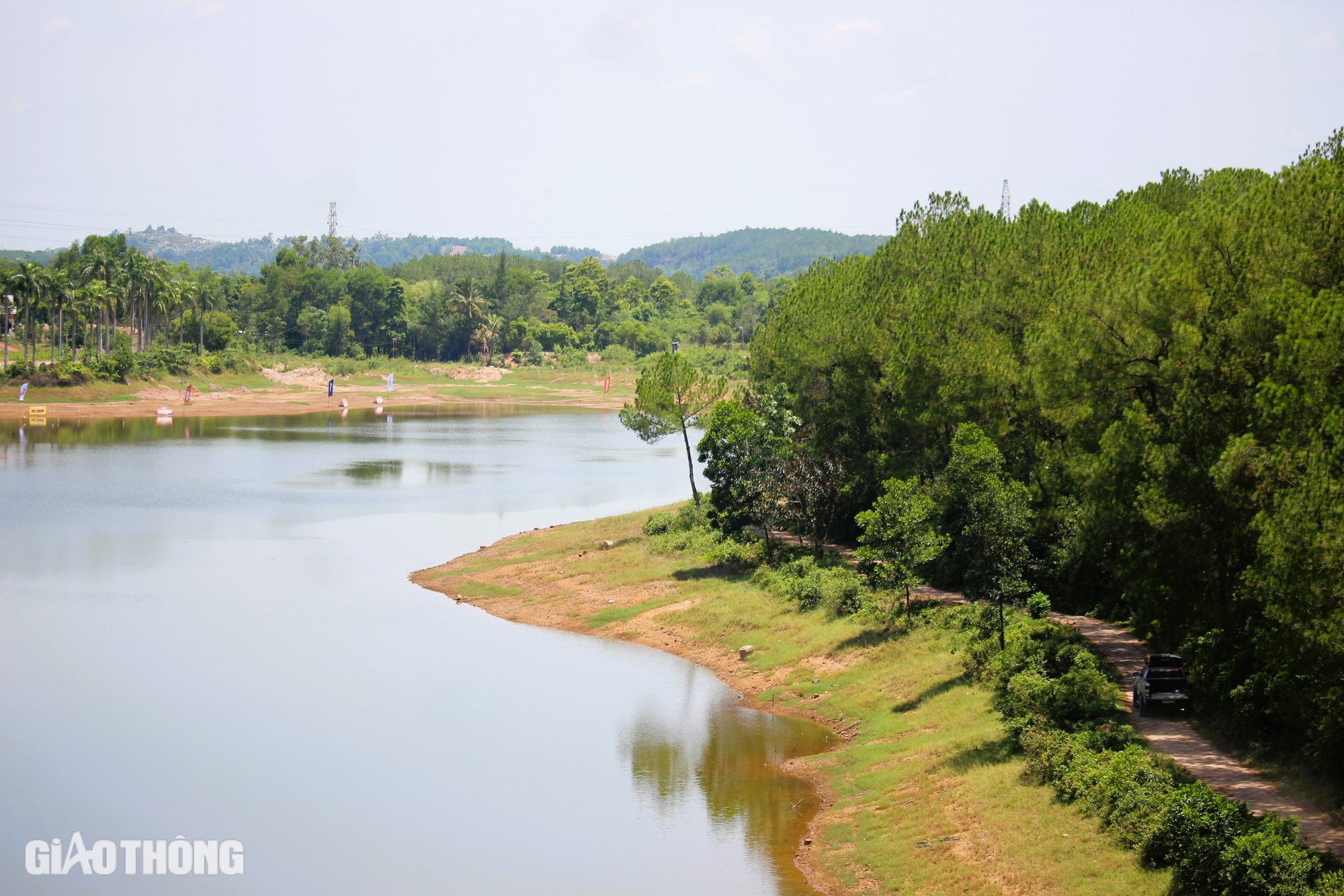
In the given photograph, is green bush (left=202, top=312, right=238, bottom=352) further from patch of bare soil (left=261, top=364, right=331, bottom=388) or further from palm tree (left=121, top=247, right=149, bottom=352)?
palm tree (left=121, top=247, right=149, bottom=352)

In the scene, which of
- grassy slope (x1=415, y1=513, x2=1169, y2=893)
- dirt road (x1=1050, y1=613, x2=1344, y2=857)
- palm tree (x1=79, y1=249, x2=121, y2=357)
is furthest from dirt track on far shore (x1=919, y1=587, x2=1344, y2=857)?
palm tree (x1=79, y1=249, x2=121, y2=357)

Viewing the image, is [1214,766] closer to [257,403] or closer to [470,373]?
[257,403]

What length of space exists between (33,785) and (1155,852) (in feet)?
87.9

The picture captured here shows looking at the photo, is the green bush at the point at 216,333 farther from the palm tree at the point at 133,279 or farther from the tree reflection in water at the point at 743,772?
the tree reflection in water at the point at 743,772

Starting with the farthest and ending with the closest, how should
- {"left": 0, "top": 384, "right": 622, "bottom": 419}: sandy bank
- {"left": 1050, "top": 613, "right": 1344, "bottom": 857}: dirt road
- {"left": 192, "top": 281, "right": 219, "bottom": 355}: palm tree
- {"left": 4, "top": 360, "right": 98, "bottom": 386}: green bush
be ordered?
{"left": 192, "top": 281, "right": 219, "bottom": 355}: palm tree → {"left": 4, "top": 360, "right": 98, "bottom": 386}: green bush → {"left": 0, "top": 384, "right": 622, "bottom": 419}: sandy bank → {"left": 1050, "top": 613, "right": 1344, "bottom": 857}: dirt road

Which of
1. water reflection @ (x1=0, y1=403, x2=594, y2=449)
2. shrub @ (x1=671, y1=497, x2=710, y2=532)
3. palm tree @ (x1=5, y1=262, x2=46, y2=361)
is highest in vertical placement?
palm tree @ (x1=5, y1=262, x2=46, y2=361)

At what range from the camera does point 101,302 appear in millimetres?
137750

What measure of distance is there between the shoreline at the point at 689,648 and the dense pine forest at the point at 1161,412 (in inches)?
271

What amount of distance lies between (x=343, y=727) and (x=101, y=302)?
121090 mm

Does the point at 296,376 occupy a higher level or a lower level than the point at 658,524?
higher

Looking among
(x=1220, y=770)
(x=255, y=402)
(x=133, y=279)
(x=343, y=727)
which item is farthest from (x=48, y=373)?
(x=1220, y=770)

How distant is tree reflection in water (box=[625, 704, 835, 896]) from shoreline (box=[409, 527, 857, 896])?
0.91 ft

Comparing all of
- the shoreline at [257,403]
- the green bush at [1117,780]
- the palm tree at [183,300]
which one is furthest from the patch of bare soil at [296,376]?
the green bush at [1117,780]

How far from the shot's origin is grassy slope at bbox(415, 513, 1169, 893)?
23.5m
